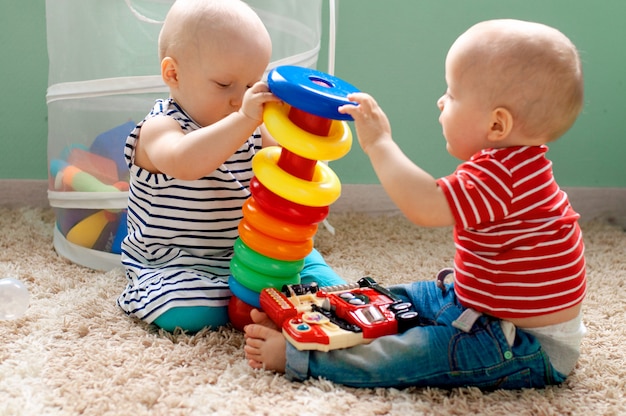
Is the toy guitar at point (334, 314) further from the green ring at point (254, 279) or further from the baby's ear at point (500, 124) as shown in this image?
the baby's ear at point (500, 124)

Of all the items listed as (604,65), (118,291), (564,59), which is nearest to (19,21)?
(118,291)

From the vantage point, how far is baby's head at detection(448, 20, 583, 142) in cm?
86

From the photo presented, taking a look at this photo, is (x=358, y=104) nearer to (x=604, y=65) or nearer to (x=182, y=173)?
(x=182, y=173)

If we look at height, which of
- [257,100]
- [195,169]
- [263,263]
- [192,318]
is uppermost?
[257,100]

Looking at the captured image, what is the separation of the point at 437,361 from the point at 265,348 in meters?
0.22

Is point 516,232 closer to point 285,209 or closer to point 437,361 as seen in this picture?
point 437,361

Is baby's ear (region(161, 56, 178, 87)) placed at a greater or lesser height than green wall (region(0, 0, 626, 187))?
greater

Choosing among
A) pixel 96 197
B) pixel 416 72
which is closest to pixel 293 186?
pixel 96 197

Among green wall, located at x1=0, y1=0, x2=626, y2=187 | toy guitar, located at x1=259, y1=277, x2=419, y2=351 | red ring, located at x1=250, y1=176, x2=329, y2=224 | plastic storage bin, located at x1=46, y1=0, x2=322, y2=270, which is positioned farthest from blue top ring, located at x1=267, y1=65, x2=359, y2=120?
green wall, located at x1=0, y1=0, x2=626, y2=187

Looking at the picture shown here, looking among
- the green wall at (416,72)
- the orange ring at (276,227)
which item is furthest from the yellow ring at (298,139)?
the green wall at (416,72)

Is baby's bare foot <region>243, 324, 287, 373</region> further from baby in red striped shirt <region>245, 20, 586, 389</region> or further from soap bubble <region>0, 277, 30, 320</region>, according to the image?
soap bubble <region>0, 277, 30, 320</region>

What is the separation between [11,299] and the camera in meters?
1.03

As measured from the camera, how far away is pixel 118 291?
1.21 metres

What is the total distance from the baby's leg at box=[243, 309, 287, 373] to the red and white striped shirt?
26cm
